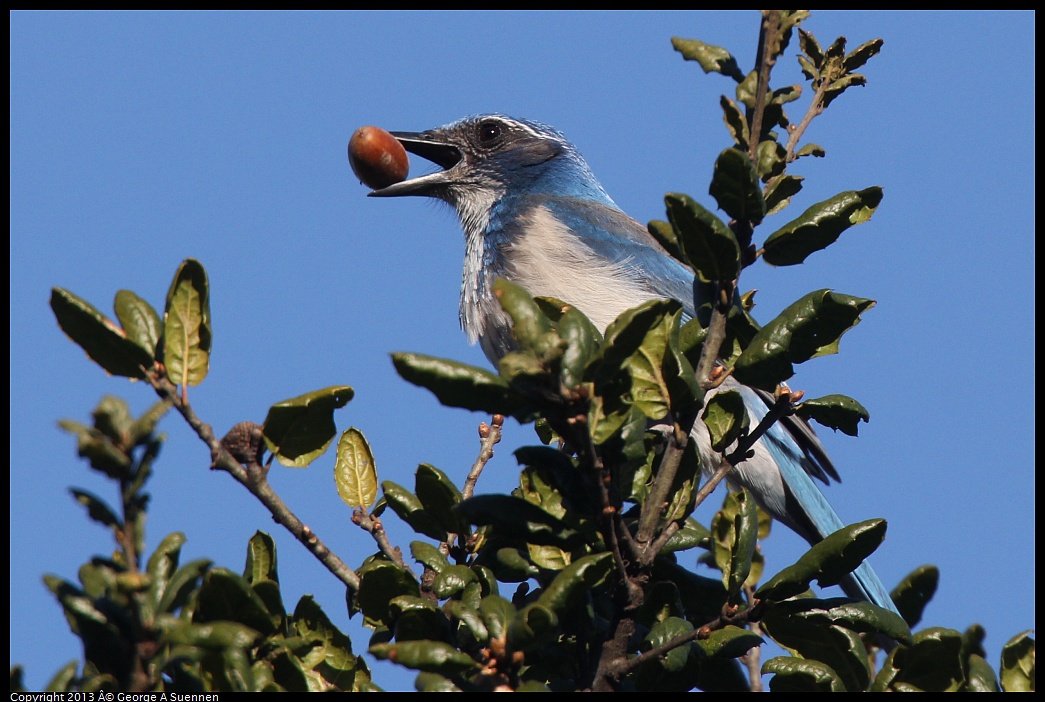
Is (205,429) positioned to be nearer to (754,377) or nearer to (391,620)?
(391,620)

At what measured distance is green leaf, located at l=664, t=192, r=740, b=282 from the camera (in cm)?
254

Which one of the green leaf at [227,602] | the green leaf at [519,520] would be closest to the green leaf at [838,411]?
the green leaf at [519,520]

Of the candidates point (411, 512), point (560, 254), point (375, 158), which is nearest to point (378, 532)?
point (411, 512)

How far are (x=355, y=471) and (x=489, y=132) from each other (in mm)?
4812

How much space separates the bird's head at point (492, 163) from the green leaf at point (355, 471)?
13.2 ft

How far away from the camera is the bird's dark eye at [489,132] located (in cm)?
769

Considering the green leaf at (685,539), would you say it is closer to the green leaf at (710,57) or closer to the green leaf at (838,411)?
the green leaf at (838,411)

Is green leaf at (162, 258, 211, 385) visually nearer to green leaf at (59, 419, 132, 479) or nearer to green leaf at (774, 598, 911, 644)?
green leaf at (59, 419, 132, 479)

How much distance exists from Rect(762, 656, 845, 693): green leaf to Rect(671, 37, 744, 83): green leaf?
1.63 meters

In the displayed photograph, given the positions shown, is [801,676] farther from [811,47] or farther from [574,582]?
[811,47]

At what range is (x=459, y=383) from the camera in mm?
2180

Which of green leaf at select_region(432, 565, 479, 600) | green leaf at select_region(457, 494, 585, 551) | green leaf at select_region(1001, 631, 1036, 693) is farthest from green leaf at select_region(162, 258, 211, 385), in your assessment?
green leaf at select_region(1001, 631, 1036, 693)

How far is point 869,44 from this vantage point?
10.6 ft

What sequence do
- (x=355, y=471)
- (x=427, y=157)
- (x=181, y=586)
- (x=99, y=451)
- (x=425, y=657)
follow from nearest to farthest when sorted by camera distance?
(x=99, y=451) < (x=181, y=586) < (x=425, y=657) < (x=355, y=471) < (x=427, y=157)
